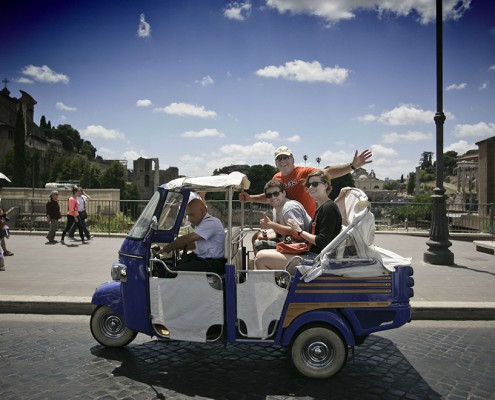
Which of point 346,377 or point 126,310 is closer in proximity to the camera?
point 346,377

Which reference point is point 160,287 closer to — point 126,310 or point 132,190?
point 126,310

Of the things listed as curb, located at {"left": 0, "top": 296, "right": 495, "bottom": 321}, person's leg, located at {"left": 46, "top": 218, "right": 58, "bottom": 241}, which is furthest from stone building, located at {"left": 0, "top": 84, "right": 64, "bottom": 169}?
curb, located at {"left": 0, "top": 296, "right": 495, "bottom": 321}

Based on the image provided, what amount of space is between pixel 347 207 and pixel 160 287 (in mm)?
2227

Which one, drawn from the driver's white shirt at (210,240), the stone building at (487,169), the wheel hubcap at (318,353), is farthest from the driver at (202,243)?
the stone building at (487,169)

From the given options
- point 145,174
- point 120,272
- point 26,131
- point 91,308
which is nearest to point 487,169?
point 91,308

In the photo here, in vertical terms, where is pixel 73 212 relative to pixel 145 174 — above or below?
below

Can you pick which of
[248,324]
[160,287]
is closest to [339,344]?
[248,324]

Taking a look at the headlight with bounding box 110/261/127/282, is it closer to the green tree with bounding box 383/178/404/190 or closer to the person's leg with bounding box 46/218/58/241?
the person's leg with bounding box 46/218/58/241

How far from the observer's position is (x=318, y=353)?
14.0ft

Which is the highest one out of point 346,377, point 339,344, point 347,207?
point 347,207

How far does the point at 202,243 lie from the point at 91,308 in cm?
283

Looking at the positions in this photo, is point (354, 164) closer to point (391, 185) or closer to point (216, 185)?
point (216, 185)

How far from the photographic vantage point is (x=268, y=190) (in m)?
5.31

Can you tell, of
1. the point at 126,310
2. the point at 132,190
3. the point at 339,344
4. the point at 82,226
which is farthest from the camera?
the point at 132,190
